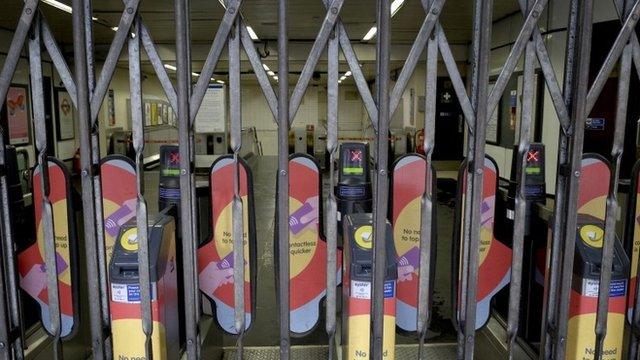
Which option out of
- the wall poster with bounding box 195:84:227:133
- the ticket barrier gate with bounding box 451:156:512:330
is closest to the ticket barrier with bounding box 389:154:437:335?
the ticket barrier gate with bounding box 451:156:512:330

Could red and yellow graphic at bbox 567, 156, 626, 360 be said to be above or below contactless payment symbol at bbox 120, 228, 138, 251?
→ below

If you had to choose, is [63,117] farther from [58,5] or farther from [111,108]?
[58,5]

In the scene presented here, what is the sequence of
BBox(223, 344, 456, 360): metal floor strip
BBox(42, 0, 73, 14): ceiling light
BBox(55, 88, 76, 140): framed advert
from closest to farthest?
BBox(223, 344, 456, 360): metal floor strip < BBox(42, 0, 73, 14): ceiling light < BBox(55, 88, 76, 140): framed advert

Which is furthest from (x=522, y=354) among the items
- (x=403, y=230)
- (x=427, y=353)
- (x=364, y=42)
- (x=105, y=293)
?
(x=364, y=42)

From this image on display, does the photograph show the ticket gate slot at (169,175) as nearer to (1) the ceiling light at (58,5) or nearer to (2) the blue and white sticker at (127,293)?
(2) the blue and white sticker at (127,293)

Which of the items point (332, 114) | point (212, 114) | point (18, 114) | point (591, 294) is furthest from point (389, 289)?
point (18, 114)

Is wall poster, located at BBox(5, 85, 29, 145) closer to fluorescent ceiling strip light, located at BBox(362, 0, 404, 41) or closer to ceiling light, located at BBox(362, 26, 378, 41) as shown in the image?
fluorescent ceiling strip light, located at BBox(362, 0, 404, 41)

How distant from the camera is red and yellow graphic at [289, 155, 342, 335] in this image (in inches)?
83.2

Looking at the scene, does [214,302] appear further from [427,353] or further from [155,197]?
[155,197]

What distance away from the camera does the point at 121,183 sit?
2174 mm

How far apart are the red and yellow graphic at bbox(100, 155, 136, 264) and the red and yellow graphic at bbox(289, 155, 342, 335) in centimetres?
67

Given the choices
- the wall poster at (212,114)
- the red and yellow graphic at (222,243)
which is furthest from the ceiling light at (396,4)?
the red and yellow graphic at (222,243)

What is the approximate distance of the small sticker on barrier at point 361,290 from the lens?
1807 mm

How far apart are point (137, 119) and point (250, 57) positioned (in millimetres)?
425
